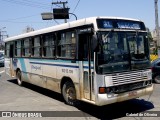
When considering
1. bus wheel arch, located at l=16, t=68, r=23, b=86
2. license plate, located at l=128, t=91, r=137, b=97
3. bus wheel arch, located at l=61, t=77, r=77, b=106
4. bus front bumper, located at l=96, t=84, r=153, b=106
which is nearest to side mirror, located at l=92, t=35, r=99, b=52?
bus front bumper, located at l=96, t=84, r=153, b=106

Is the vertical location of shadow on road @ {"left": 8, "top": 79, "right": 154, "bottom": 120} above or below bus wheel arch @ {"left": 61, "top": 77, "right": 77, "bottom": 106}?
below

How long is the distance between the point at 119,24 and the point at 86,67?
1660 millimetres

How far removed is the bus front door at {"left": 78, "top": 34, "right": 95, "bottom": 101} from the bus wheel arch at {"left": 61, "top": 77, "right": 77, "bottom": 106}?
33.0 inches

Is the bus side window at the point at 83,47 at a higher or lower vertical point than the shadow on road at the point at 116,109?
higher

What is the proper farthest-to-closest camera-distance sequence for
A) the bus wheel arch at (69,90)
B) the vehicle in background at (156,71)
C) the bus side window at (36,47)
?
the vehicle in background at (156,71)
the bus side window at (36,47)
the bus wheel arch at (69,90)

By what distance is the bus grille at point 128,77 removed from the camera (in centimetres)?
781

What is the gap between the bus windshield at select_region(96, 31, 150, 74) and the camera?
7.71 metres

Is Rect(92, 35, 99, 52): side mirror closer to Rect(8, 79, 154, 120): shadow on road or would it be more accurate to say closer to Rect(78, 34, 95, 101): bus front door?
Rect(78, 34, 95, 101): bus front door

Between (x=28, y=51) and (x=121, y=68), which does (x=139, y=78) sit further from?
(x=28, y=51)

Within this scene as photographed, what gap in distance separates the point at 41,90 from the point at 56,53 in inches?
152

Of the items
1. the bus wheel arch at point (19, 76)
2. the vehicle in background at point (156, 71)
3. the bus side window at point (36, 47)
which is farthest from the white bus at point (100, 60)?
the vehicle in background at point (156, 71)

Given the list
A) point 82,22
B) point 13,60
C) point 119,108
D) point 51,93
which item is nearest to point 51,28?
point 82,22

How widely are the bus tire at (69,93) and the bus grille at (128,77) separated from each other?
1.93 meters

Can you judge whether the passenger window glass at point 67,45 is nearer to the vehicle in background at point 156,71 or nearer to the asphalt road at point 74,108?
the asphalt road at point 74,108
